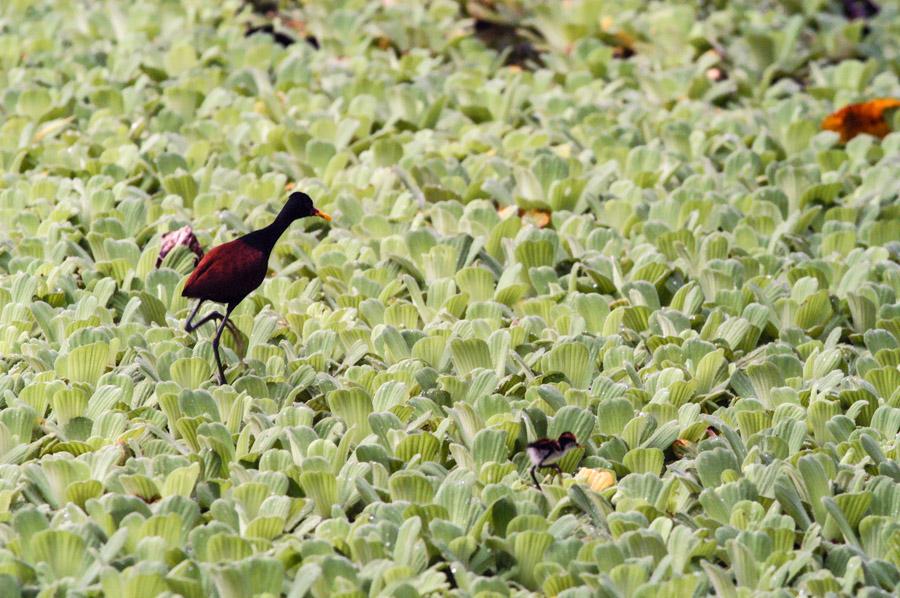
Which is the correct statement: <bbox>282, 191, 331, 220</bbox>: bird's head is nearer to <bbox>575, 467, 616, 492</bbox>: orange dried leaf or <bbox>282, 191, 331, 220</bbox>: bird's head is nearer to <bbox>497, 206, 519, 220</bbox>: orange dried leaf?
<bbox>575, 467, 616, 492</bbox>: orange dried leaf

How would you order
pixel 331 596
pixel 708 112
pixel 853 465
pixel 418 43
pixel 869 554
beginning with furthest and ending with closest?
1. pixel 418 43
2. pixel 708 112
3. pixel 853 465
4. pixel 869 554
5. pixel 331 596

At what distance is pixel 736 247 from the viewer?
13.0ft

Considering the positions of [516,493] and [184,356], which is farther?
[184,356]

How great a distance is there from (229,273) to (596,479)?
2.91 feet

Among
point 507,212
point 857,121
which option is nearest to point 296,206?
point 507,212

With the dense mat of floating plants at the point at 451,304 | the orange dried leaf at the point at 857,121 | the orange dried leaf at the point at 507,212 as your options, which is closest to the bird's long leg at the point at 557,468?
the dense mat of floating plants at the point at 451,304

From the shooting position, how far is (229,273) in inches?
115

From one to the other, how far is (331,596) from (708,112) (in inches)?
135

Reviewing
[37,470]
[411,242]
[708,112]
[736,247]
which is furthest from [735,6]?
[37,470]

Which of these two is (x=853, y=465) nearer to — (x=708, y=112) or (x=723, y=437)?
(x=723, y=437)

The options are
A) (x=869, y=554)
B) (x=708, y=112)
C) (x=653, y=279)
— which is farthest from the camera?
(x=708, y=112)

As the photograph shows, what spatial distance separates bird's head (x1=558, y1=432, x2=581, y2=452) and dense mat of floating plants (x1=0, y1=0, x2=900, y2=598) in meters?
0.09

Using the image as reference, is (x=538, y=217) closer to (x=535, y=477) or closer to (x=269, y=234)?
(x=269, y=234)

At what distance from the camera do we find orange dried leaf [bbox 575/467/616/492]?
8.93 feet
